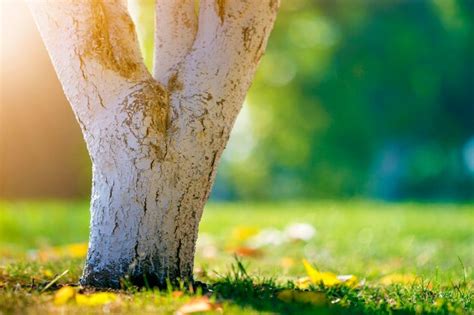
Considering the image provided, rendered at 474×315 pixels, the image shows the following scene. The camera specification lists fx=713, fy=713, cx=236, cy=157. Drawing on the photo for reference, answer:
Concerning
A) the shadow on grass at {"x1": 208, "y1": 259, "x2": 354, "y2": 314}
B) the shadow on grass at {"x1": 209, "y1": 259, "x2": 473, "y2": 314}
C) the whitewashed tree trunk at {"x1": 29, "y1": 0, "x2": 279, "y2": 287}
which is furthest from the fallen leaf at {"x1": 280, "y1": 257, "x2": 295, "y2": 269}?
the whitewashed tree trunk at {"x1": 29, "y1": 0, "x2": 279, "y2": 287}

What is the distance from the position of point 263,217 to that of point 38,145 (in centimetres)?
600

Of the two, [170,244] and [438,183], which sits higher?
[438,183]

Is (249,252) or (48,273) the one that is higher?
(249,252)

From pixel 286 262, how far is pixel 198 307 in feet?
7.23

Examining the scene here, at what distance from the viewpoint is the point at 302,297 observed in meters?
2.43

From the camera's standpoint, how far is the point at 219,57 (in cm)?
271

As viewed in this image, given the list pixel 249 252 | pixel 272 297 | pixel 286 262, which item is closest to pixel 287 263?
pixel 286 262

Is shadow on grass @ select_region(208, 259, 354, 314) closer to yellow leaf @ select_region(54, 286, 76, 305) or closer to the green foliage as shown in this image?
yellow leaf @ select_region(54, 286, 76, 305)

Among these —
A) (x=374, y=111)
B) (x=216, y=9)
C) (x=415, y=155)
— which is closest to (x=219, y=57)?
(x=216, y=9)

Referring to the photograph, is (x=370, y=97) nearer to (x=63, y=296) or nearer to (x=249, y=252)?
(x=249, y=252)

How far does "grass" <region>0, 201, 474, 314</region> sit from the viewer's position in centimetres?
231

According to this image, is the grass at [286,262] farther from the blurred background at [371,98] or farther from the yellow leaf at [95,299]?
the blurred background at [371,98]

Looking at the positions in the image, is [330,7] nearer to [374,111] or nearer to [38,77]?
[374,111]

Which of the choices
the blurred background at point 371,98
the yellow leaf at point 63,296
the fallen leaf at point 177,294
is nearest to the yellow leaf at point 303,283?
the fallen leaf at point 177,294
